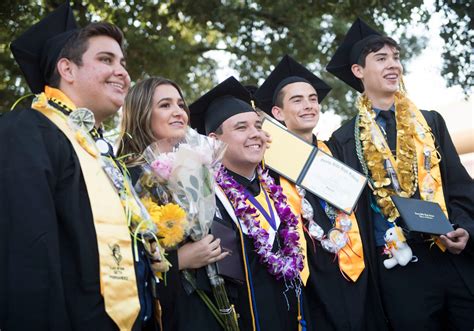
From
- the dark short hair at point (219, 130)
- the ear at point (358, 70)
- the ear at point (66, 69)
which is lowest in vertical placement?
the dark short hair at point (219, 130)

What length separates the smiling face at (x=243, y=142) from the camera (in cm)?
407

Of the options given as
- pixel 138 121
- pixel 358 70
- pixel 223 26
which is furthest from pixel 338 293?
pixel 223 26

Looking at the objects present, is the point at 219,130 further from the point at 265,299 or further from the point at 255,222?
the point at 265,299

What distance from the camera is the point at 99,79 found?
10.0ft

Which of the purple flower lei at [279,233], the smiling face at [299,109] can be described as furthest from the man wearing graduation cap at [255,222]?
the smiling face at [299,109]

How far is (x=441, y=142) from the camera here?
→ 14.8ft

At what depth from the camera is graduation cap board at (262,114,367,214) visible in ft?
13.7

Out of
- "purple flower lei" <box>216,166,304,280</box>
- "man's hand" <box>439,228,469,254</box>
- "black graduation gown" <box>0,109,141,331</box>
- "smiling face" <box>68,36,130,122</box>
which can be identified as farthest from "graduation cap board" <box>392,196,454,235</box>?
"black graduation gown" <box>0,109,141,331</box>

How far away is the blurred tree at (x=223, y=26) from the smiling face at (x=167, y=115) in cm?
316

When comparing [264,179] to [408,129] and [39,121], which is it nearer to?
[408,129]

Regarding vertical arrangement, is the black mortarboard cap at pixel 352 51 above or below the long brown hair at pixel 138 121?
above

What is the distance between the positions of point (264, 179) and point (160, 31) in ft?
18.1

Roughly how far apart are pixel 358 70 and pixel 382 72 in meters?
0.30

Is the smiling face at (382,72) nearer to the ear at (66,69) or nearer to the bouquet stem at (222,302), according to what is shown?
the bouquet stem at (222,302)
